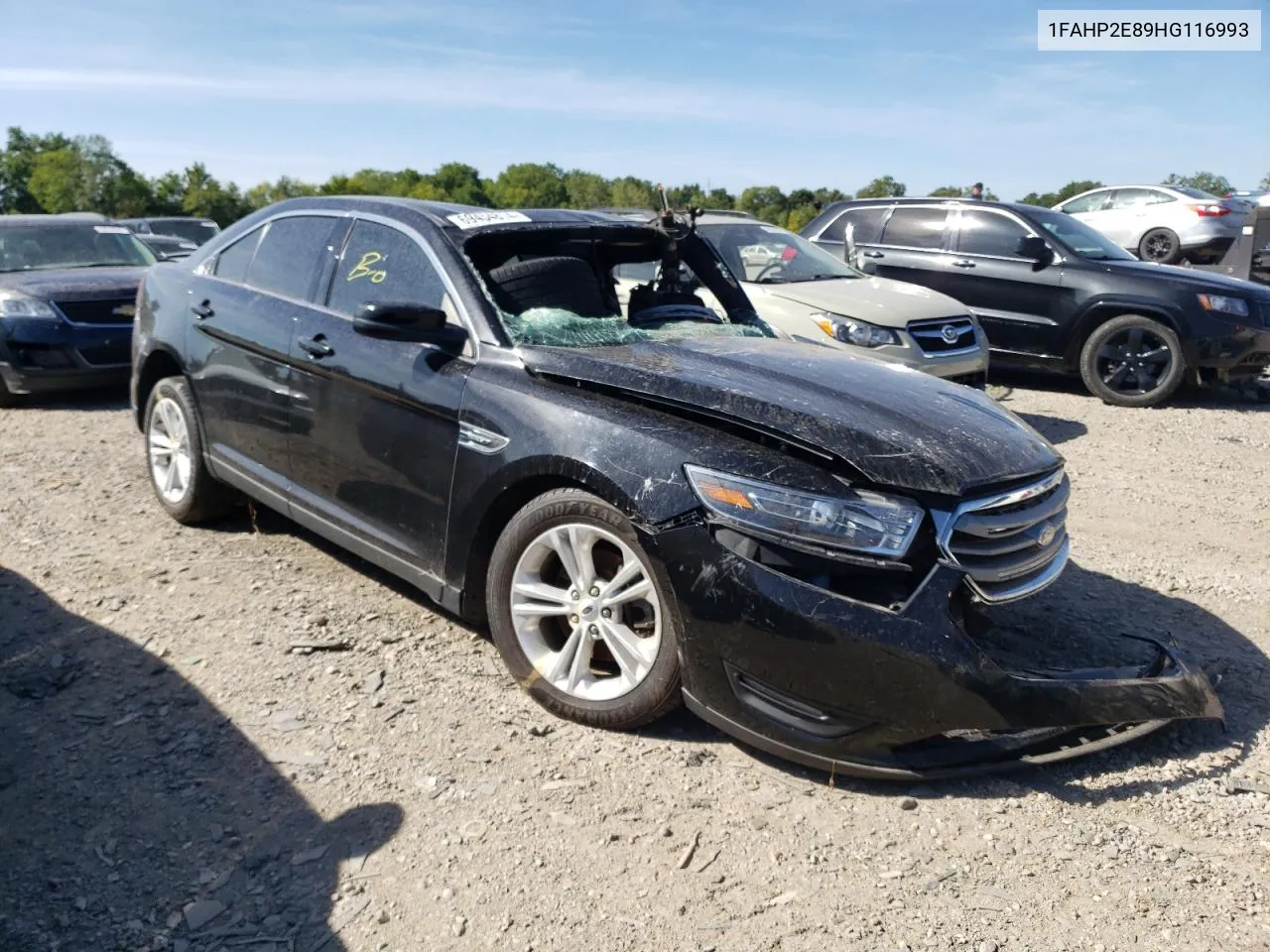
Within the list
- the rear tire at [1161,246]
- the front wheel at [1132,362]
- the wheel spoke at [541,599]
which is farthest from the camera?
the rear tire at [1161,246]

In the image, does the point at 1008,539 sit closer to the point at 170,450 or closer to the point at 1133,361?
the point at 170,450

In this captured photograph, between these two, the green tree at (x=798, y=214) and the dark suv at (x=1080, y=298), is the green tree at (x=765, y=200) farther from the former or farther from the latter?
the dark suv at (x=1080, y=298)

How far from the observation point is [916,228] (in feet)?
33.7

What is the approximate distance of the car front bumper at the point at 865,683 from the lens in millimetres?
2803

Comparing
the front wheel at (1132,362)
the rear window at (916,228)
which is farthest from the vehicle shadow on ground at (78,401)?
the front wheel at (1132,362)

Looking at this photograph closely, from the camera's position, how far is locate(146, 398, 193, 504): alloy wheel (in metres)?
5.09

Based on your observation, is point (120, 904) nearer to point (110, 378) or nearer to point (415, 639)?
point (415, 639)

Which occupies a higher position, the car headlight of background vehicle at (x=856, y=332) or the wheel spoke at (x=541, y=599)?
the car headlight of background vehicle at (x=856, y=332)

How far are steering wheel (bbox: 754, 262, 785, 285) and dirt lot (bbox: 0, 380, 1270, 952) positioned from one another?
163 inches

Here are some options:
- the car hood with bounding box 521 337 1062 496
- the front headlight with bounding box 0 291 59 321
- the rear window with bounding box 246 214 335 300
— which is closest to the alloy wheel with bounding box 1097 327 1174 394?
the car hood with bounding box 521 337 1062 496

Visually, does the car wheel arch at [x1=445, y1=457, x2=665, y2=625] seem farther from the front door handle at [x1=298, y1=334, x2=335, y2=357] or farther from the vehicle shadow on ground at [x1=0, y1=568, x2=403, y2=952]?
the front door handle at [x1=298, y1=334, x2=335, y2=357]

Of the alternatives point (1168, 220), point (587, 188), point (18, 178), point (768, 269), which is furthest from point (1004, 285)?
point (18, 178)

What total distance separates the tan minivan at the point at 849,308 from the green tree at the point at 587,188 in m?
53.5

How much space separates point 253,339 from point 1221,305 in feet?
26.2
